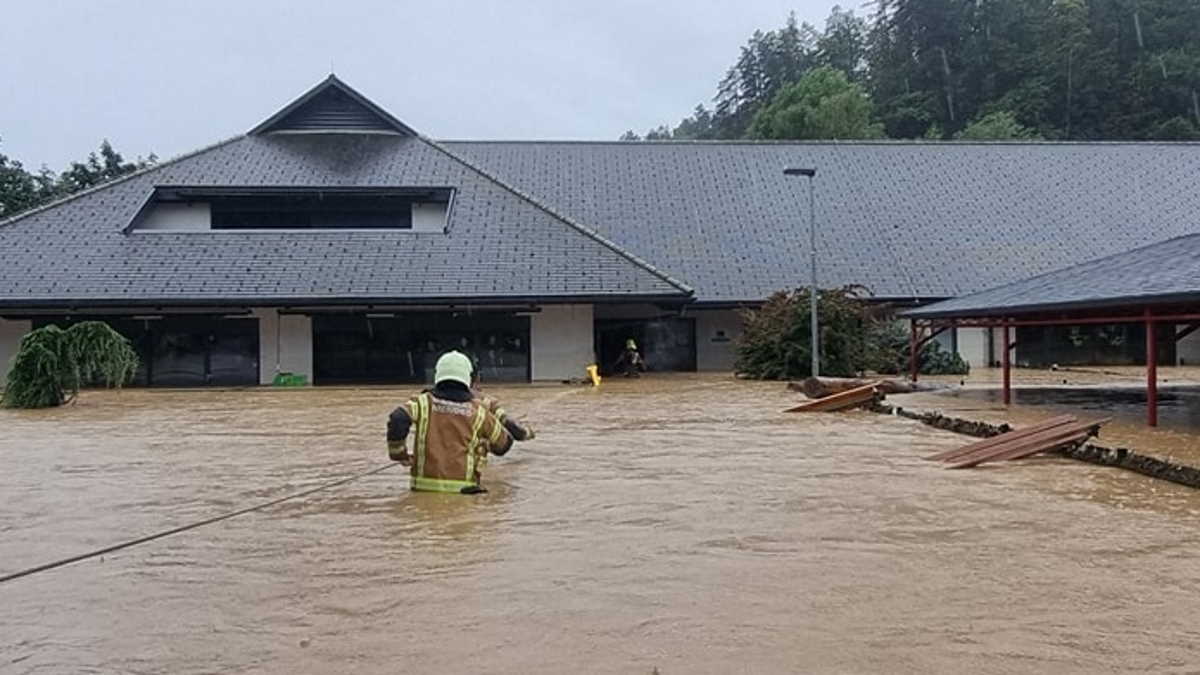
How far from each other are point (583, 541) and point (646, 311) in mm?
21888

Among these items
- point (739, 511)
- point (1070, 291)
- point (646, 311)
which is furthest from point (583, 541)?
point (646, 311)

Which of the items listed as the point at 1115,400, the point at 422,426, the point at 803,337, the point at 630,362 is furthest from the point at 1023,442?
the point at 630,362

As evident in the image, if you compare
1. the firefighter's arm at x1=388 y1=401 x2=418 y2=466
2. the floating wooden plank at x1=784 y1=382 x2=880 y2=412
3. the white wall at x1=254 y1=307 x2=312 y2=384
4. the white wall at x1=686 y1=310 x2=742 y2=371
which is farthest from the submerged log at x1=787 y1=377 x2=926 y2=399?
the white wall at x1=254 y1=307 x2=312 y2=384

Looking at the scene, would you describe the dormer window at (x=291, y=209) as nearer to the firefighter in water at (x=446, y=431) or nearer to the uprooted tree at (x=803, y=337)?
the uprooted tree at (x=803, y=337)

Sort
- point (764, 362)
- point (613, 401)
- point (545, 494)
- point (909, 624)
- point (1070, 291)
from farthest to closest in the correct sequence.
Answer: point (764, 362), point (613, 401), point (1070, 291), point (545, 494), point (909, 624)

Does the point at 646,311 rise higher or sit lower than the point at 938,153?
lower

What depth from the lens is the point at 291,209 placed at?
27.3 meters

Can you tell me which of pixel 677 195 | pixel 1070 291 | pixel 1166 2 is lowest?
pixel 1070 291

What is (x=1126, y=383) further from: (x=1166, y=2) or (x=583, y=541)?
(x=1166, y=2)

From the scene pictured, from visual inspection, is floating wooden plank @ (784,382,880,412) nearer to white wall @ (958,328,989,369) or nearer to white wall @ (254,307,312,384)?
white wall @ (254,307,312,384)

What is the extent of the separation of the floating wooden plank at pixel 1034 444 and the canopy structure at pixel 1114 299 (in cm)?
208

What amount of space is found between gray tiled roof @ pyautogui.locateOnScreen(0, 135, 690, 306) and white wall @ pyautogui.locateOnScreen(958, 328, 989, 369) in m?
10.1

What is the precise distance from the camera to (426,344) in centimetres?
2544

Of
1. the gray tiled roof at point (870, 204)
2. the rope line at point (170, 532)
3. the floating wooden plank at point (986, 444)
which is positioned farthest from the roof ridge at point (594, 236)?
the rope line at point (170, 532)
